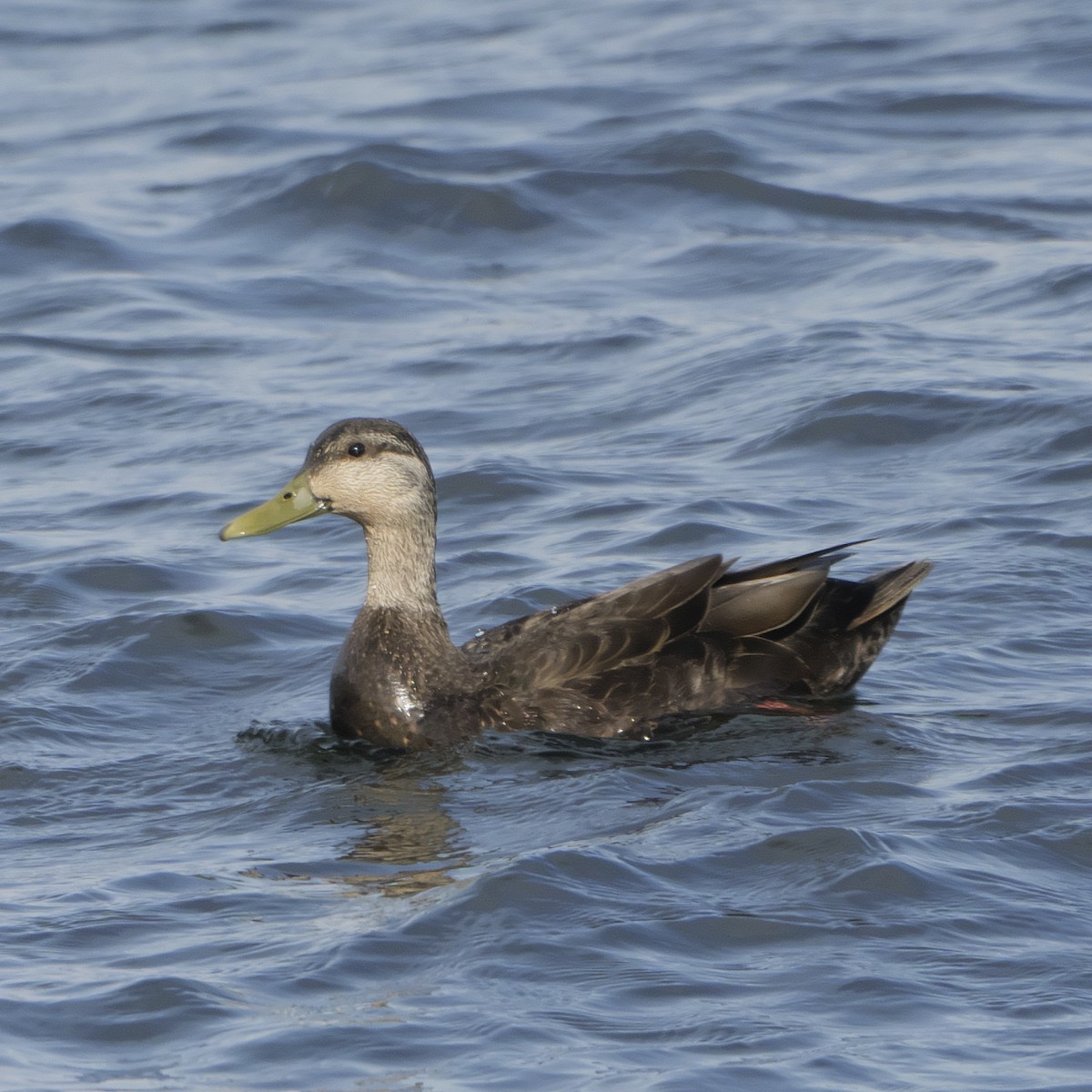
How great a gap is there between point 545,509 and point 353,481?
113 inches

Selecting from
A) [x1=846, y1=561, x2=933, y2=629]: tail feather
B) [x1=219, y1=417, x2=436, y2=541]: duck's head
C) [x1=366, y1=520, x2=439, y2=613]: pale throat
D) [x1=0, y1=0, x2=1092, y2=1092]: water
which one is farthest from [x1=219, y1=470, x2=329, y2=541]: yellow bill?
[x1=846, y1=561, x2=933, y2=629]: tail feather

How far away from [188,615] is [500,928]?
4.09 meters

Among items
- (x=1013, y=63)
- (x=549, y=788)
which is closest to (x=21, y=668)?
(x=549, y=788)

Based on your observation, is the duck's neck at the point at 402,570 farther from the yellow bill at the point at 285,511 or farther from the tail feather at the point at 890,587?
the tail feather at the point at 890,587

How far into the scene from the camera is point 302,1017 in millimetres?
5832

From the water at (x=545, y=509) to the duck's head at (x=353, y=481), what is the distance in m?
0.91

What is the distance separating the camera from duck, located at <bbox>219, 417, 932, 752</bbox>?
8.34 metres

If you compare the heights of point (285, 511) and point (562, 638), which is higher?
point (285, 511)

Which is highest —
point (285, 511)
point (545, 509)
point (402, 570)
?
point (285, 511)

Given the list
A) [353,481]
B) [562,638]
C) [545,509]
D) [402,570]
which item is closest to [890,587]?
[562,638]

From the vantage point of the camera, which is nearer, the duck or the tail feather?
the duck

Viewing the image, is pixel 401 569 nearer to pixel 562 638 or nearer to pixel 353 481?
pixel 353 481

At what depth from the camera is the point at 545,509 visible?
1148 cm

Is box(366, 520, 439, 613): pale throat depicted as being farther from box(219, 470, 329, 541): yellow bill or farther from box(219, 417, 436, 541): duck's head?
box(219, 470, 329, 541): yellow bill
